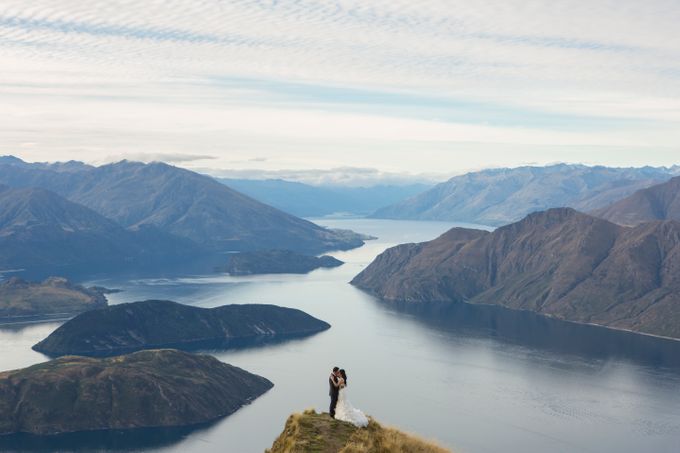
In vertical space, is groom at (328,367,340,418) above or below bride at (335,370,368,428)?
above

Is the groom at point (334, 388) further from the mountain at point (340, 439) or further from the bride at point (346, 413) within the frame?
the mountain at point (340, 439)

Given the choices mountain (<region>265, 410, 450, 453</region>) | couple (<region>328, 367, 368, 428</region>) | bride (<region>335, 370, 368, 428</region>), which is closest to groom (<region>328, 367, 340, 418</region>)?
couple (<region>328, 367, 368, 428</region>)

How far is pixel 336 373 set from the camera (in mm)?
60469

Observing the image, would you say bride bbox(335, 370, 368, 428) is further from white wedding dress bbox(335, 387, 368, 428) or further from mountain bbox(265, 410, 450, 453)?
mountain bbox(265, 410, 450, 453)

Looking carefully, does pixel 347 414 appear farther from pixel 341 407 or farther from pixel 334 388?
pixel 334 388

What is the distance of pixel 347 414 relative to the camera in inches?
2350

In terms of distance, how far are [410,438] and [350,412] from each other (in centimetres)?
600

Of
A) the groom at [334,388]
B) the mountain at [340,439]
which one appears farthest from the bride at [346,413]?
the mountain at [340,439]

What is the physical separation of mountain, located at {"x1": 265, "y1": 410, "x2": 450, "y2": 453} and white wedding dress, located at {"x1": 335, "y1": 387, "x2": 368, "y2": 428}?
0.50 m

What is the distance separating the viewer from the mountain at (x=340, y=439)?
174 ft

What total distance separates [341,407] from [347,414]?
0.67 meters

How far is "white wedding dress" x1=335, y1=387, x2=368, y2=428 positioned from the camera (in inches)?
2339

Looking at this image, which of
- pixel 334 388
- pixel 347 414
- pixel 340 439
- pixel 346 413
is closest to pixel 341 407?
pixel 346 413

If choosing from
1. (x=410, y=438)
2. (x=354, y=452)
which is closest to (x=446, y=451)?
(x=410, y=438)
